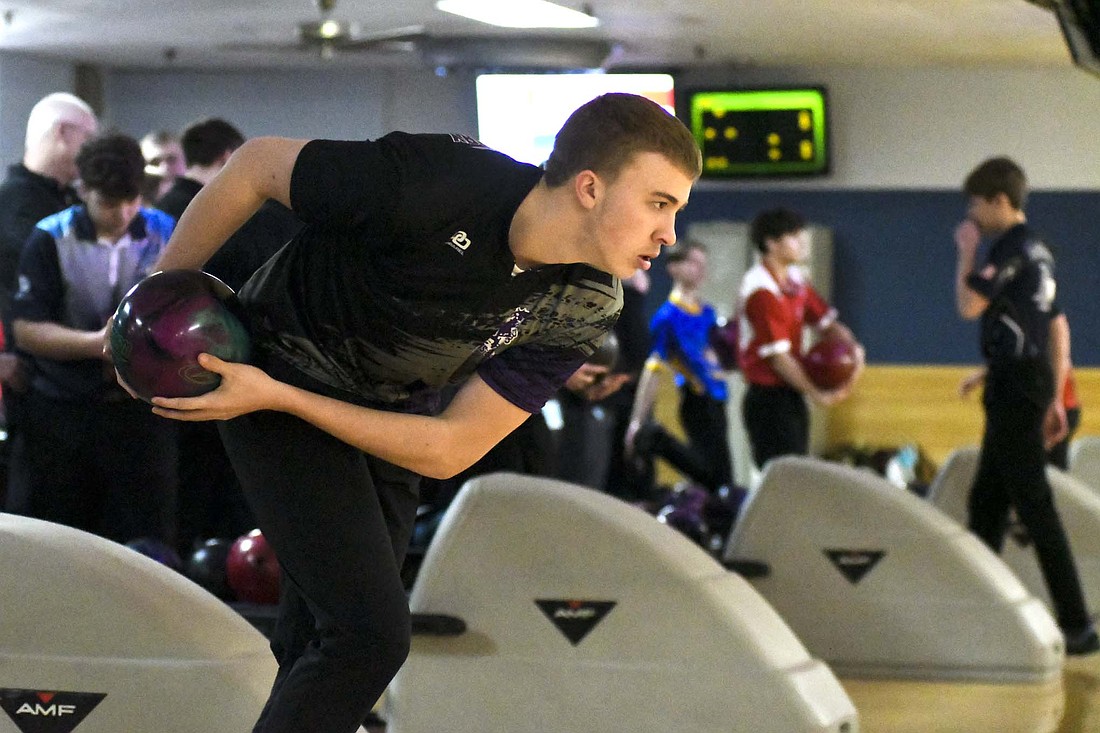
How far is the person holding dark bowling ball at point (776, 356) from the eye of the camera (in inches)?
220

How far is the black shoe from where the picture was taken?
4.71 metres

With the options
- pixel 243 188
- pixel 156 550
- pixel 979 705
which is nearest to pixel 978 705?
pixel 979 705

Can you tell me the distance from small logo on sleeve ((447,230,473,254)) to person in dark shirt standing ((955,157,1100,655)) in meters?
2.98

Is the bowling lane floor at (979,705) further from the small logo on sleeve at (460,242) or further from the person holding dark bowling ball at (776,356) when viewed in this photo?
the small logo on sleeve at (460,242)

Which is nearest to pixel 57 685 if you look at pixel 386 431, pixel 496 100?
pixel 386 431

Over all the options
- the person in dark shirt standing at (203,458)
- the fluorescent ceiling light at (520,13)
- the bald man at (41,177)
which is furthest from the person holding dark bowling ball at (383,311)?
the fluorescent ceiling light at (520,13)

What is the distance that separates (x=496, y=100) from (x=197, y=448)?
471 centimetres

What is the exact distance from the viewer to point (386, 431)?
2.08 m

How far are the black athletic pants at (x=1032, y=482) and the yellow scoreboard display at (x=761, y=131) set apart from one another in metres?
4.71

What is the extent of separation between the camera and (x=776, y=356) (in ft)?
18.2

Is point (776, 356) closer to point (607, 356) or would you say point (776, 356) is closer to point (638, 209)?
point (607, 356)

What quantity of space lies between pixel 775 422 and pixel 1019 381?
3.81ft

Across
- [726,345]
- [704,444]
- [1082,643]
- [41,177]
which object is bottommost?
[704,444]

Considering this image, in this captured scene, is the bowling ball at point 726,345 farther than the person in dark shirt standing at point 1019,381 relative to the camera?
Yes
